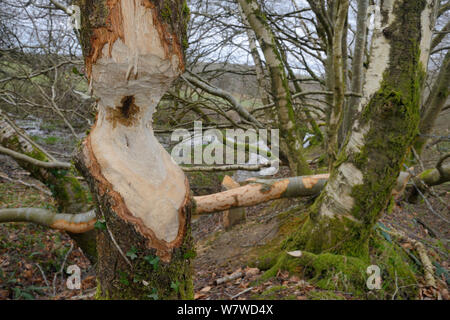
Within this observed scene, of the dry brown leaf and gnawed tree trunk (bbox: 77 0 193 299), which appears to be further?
the dry brown leaf

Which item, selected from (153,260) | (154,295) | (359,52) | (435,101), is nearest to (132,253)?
(153,260)

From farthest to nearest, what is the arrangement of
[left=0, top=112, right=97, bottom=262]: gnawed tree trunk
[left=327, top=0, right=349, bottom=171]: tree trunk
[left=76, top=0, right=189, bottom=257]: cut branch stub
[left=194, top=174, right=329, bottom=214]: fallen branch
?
1. [left=0, top=112, right=97, bottom=262]: gnawed tree trunk
2. [left=327, top=0, right=349, bottom=171]: tree trunk
3. [left=194, top=174, right=329, bottom=214]: fallen branch
4. [left=76, top=0, right=189, bottom=257]: cut branch stub

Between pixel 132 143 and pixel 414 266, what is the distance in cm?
250

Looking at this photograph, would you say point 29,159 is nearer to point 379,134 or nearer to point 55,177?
point 55,177

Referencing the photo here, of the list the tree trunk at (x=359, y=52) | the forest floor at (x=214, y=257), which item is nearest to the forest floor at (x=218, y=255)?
the forest floor at (x=214, y=257)

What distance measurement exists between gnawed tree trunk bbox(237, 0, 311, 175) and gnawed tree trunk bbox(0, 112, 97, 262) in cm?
269

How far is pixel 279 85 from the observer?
3.64 m

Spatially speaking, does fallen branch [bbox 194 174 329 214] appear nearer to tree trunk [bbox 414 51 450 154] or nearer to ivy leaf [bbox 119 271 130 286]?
ivy leaf [bbox 119 271 130 286]

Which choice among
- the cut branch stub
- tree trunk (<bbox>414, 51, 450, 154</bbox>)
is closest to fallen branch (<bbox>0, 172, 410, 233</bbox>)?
the cut branch stub

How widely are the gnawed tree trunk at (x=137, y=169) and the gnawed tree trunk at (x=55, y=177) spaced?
1.82 m

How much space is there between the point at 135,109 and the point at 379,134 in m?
1.67

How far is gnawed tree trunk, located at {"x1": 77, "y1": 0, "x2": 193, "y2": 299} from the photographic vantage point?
1380 mm
